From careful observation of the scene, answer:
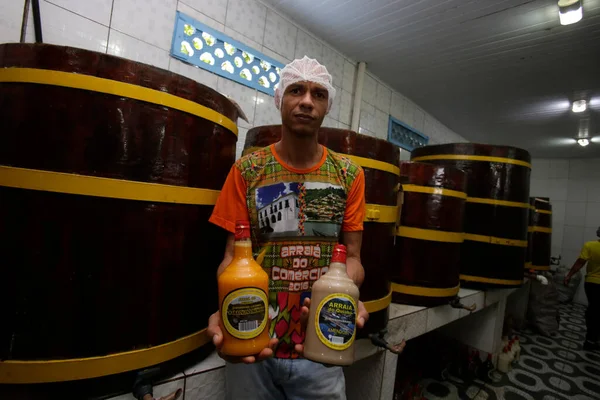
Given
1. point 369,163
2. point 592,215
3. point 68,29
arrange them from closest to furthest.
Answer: point 369,163 < point 68,29 < point 592,215

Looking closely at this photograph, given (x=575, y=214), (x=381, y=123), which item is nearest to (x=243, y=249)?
(x=381, y=123)

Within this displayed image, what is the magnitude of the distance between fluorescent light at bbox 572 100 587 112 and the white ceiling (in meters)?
0.12

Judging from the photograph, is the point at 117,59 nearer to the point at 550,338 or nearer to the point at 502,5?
the point at 502,5

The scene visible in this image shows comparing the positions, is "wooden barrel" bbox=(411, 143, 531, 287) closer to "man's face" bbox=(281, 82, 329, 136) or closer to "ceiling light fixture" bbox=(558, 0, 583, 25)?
"ceiling light fixture" bbox=(558, 0, 583, 25)

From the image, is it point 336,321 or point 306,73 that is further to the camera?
point 306,73

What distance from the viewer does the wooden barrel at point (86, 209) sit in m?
0.95

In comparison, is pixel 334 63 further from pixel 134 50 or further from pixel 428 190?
pixel 134 50

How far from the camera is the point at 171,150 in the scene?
1.14m

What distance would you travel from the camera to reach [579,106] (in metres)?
4.85

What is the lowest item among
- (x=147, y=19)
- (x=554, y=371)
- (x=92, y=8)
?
(x=554, y=371)

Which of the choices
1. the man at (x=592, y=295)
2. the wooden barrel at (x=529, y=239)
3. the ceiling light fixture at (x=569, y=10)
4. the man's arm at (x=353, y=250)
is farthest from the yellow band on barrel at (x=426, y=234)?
the man at (x=592, y=295)

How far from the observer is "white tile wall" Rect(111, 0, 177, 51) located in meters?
2.20

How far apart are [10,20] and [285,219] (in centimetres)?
216

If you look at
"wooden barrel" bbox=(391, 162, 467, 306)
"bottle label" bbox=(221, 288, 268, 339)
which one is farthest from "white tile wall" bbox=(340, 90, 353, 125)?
"bottle label" bbox=(221, 288, 268, 339)
